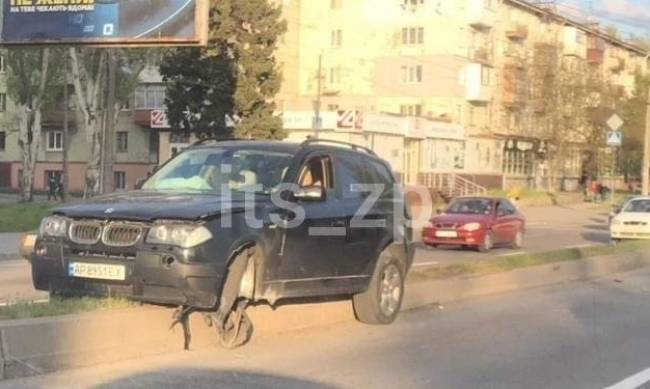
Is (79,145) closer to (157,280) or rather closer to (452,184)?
(452,184)

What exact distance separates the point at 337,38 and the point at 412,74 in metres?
8.34

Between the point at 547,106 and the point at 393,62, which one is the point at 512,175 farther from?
the point at 393,62

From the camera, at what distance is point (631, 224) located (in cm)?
2862

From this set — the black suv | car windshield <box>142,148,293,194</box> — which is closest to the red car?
the black suv

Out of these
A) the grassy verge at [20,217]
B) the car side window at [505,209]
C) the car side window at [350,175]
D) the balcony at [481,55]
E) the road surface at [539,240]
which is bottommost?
the road surface at [539,240]

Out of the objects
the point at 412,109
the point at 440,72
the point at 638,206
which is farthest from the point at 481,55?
the point at 638,206

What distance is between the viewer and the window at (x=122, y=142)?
72375 millimetres

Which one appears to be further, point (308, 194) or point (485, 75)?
point (485, 75)

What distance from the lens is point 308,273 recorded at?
31.2 ft

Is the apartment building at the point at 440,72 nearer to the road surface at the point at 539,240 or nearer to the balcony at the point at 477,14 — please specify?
the balcony at the point at 477,14

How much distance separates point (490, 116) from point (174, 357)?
6797cm

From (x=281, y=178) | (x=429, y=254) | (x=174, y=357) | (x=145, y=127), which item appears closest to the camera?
(x=174, y=357)

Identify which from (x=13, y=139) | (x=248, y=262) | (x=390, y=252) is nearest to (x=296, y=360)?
(x=248, y=262)

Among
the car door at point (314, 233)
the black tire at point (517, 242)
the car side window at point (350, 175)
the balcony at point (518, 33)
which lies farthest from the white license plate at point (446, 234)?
the balcony at point (518, 33)
